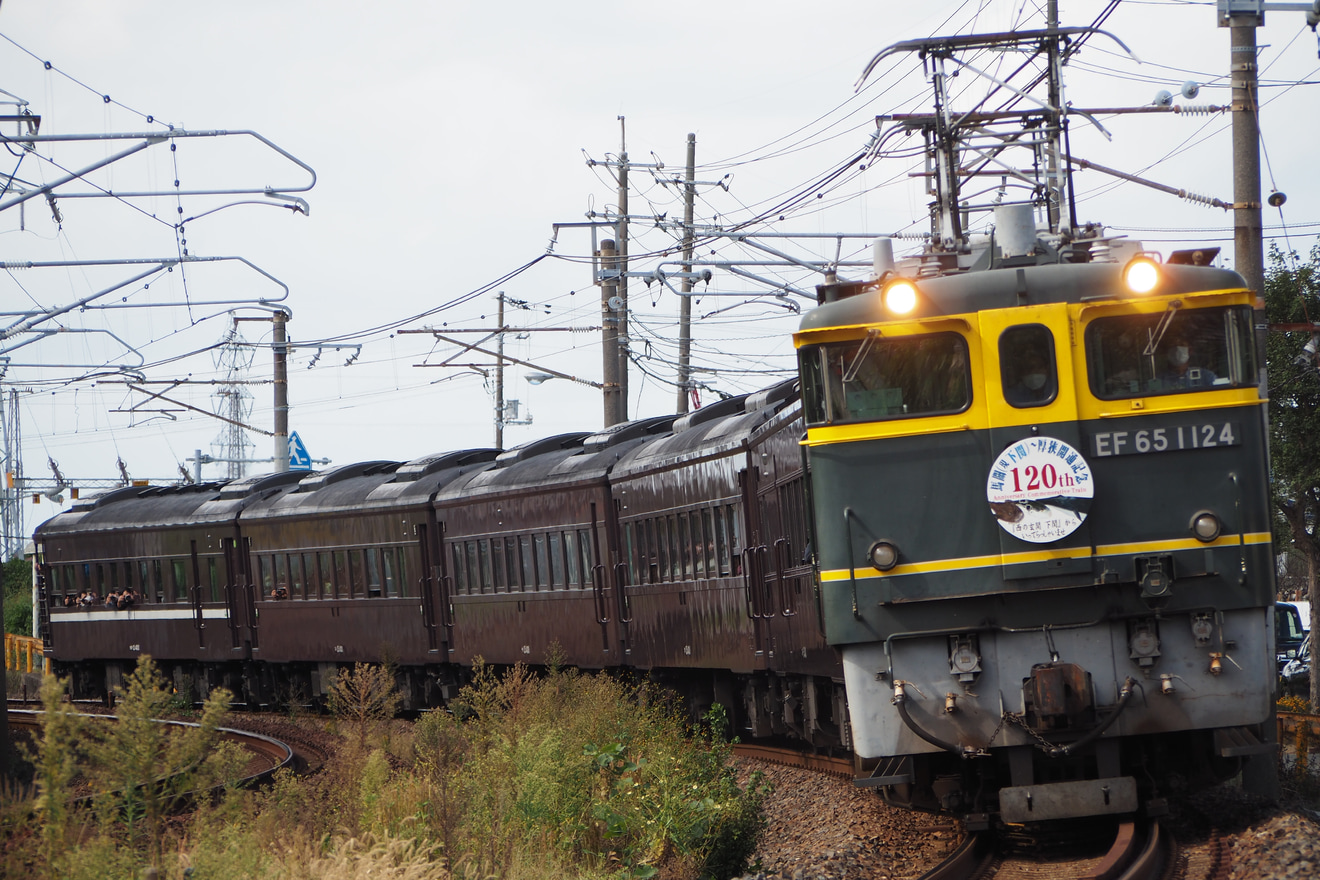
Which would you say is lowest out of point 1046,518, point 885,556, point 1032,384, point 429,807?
point 429,807

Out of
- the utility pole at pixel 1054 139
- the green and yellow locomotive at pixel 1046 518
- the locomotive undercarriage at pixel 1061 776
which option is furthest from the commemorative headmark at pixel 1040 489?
the utility pole at pixel 1054 139

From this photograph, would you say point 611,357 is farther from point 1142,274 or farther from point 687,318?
point 1142,274

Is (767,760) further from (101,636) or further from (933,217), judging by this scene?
(101,636)

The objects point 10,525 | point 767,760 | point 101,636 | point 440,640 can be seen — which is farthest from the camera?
point 10,525

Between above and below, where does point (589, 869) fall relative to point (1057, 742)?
below

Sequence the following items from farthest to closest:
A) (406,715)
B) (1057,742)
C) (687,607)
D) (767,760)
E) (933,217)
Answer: (406,715) → (933,217) → (687,607) → (767,760) → (1057,742)

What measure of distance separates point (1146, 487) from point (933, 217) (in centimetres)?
1212

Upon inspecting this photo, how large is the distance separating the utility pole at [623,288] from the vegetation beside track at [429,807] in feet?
30.3

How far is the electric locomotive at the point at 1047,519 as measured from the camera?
859 centimetres

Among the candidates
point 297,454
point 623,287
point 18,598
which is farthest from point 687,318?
point 18,598

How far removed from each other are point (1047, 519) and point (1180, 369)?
117 cm

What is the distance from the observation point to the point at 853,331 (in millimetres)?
8953

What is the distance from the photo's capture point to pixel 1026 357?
890 cm

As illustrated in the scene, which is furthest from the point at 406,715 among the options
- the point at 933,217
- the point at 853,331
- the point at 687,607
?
the point at 853,331
